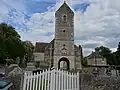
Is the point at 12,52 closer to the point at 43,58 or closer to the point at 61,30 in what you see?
the point at 43,58

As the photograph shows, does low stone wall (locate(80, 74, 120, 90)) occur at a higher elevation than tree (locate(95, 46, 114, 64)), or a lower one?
lower

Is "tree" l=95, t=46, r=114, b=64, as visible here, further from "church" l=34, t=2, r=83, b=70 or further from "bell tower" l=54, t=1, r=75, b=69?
"bell tower" l=54, t=1, r=75, b=69

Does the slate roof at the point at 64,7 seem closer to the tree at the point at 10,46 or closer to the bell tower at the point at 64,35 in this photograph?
Answer: the bell tower at the point at 64,35

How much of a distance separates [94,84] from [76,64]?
46.2m

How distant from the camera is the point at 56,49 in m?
54.1

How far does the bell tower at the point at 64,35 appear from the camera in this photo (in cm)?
5322

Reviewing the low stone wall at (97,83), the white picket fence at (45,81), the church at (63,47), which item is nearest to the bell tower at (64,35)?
the church at (63,47)

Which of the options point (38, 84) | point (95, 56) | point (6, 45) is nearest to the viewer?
point (38, 84)

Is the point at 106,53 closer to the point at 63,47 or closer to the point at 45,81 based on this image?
the point at 63,47

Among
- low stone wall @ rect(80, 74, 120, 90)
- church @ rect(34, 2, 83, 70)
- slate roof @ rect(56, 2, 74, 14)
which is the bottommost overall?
low stone wall @ rect(80, 74, 120, 90)

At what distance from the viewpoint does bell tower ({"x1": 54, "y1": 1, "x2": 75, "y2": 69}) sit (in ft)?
175

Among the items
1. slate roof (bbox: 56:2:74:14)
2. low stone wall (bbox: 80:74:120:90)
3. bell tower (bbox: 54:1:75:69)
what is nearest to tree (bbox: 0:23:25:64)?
bell tower (bbox: 54:1:75:69)

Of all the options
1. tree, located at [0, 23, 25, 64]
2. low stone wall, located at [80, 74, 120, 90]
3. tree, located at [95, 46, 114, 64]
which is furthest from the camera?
tree, located at [95, 46, 114, 64]

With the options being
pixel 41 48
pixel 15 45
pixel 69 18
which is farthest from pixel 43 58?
pixel 69 18
